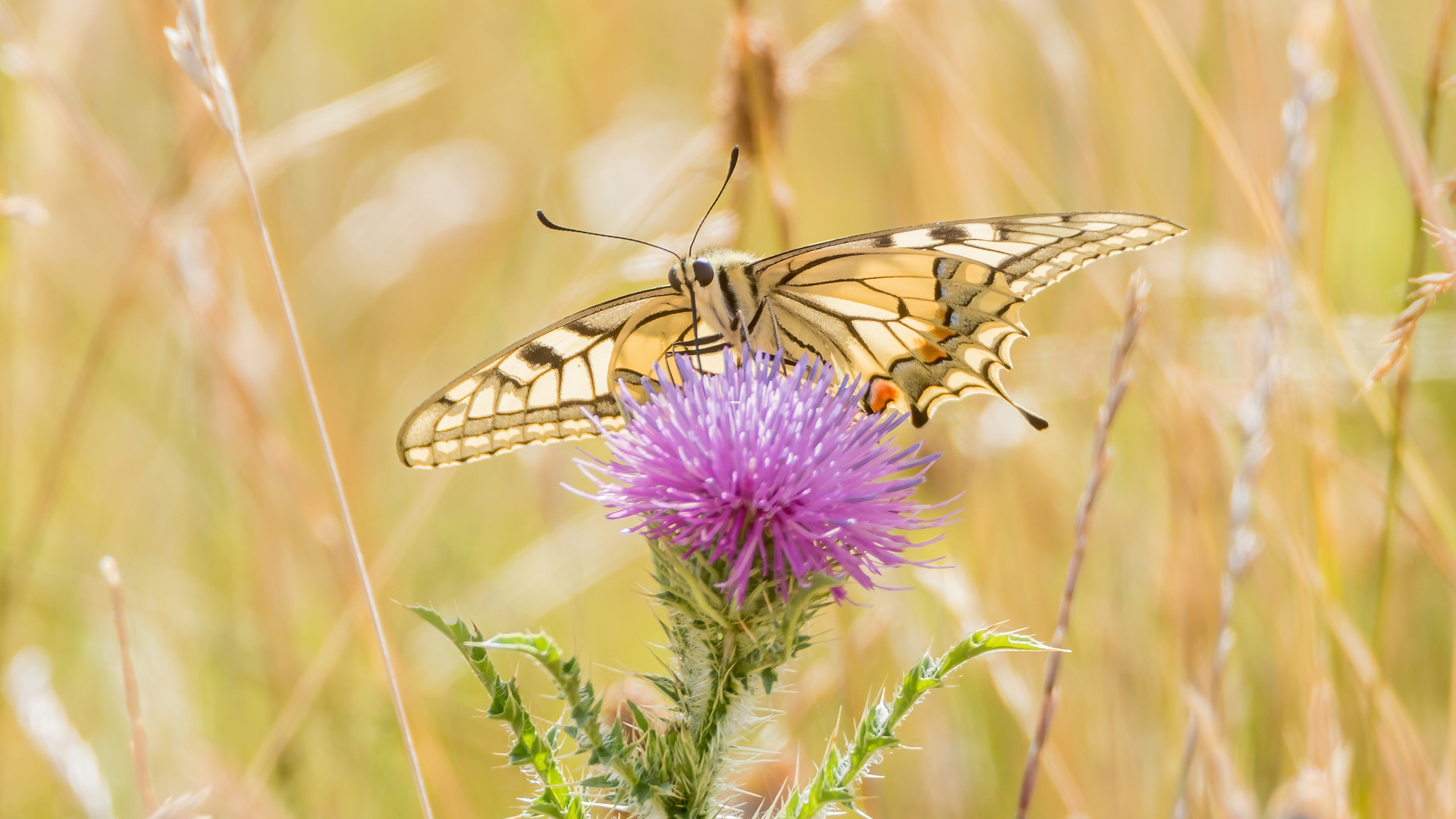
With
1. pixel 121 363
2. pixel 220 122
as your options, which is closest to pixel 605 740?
pixel 220 122

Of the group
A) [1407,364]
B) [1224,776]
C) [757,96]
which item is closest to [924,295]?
[757,96]

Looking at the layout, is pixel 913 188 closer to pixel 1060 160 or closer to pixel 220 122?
pixel 1060 160

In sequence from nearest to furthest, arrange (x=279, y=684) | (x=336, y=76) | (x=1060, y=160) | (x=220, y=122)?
(x=220, y=122), (x=279, y=684), (x=1060, y=160), (x=336, y=76)

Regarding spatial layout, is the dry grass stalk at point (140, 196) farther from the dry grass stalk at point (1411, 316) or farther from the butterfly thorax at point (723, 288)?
the dry grass stalk at point (1411, 316)

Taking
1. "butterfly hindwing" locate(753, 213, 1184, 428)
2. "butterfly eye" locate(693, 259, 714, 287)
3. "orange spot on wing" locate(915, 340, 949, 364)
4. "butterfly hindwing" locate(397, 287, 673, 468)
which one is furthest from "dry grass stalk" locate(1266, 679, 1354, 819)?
"butterfly eye" locate(693, 259, 714, 287)

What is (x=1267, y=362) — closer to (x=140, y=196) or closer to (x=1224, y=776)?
(x=1224, y=776)

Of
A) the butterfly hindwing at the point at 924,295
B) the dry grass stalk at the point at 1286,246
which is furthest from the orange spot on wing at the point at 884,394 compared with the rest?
the dry grass stalk at the point at 1286,246
